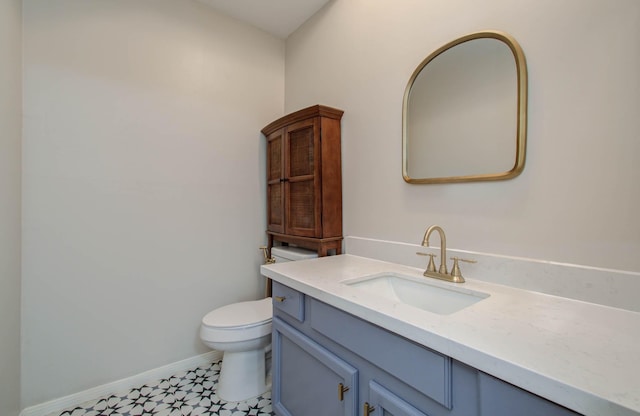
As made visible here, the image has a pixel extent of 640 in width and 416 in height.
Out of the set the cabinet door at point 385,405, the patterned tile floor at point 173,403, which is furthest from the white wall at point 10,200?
the cabinet door at point 385,405

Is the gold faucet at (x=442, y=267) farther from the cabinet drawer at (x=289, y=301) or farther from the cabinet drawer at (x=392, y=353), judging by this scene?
the cabinet drawer at (x=289, y=301)

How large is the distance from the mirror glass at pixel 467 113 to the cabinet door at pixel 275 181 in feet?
2.97

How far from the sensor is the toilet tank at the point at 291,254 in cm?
175

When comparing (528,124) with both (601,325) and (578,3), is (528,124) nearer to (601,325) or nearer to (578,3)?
(578,3)

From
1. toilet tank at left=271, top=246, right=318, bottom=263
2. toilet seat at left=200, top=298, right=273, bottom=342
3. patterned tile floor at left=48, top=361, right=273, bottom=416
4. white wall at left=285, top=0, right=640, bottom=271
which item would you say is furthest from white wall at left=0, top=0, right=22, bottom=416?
white wall at left=285, top=0, right=640, bottom=271

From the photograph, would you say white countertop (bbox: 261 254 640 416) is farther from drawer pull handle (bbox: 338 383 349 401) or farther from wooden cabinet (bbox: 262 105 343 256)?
wooden cabinet (bbox: 262 105 343 256)

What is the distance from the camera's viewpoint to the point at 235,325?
4.94 feet

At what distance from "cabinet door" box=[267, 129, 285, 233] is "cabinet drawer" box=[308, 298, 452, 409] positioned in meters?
1.06

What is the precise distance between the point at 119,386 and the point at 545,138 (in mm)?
2476

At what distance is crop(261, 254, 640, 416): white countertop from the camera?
17.7 inches

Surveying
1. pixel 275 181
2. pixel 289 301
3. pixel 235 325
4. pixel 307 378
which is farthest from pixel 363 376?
pixel 275 181

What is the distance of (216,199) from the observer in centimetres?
200

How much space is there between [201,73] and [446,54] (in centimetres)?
162

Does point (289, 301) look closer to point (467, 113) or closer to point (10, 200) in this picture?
point (467, 113)
